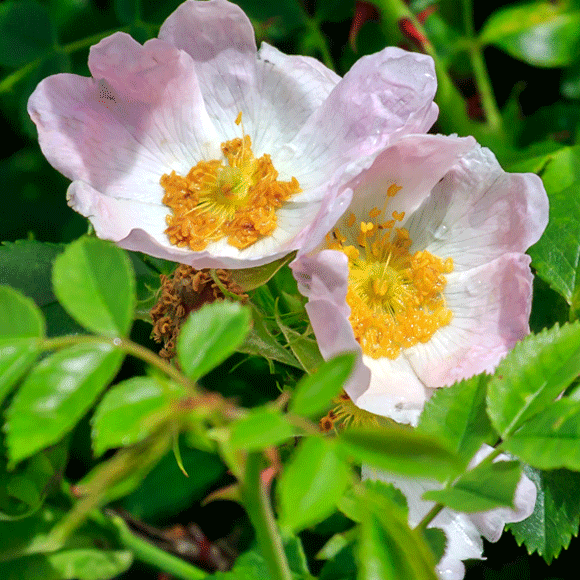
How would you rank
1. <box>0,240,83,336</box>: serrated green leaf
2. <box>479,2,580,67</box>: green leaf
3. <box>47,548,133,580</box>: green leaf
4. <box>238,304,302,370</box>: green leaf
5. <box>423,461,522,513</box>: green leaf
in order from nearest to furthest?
1. <box>423,461,522,513</box>: green leaf
2. <box>47,548,133,580</box>: green leaf
3. <box>238,304,302,370</box>: green leaf
4. <box>0,240,83,336</box>: serrated green leaf
5. <box>479,2,580,67</box>: green leaf

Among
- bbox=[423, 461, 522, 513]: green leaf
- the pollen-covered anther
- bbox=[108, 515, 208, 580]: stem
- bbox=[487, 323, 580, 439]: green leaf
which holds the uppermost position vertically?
bbox=[423, 461, 522, 513]: green leaf

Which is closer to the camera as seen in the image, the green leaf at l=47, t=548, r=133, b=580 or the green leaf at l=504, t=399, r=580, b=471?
the green leaf at l=504, t=399, r=580, b=471

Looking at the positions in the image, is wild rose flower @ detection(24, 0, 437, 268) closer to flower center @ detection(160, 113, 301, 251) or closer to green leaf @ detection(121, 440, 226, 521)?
flower center @ detection(160, 113, 301, 251)

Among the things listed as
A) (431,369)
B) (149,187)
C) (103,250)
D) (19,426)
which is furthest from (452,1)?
(19,426)

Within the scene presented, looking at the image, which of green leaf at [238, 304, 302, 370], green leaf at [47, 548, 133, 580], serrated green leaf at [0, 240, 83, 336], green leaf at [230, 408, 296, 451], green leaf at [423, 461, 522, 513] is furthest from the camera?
serrated green leaf at [0, 240, 83, 336]

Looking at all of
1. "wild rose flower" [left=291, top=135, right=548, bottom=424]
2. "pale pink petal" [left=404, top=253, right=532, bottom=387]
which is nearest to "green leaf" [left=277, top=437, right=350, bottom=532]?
"wild rose flower" [left=291, top=135, right=548, bottom=424]
